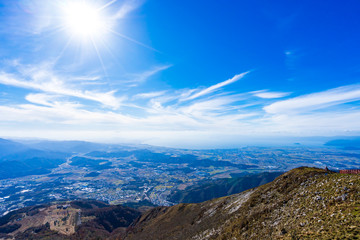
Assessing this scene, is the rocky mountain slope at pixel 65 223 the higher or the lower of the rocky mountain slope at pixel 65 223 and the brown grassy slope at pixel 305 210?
the lower

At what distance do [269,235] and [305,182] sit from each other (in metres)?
16.4

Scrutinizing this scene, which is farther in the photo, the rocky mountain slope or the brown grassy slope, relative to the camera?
the rocky mountain slope

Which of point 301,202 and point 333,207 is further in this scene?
point 301,202

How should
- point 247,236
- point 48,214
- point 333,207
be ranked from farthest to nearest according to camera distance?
point 48,214
point 247,236
point 333,207

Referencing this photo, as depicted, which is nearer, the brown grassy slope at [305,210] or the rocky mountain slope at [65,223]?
the brown grassy slope at [305,210]

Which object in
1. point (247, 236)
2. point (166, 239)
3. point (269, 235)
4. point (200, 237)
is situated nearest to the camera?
point (269, 235)

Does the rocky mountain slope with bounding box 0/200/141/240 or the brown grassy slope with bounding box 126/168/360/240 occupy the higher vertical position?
the brown grassy slope with bounding box 126/168/360/240

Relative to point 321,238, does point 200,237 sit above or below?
below

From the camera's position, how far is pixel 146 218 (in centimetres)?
10675

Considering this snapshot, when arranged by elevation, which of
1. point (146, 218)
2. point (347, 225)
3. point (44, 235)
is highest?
point (347, 225)

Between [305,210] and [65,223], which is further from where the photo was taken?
[65,223]

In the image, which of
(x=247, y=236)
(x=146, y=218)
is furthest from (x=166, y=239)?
(x=146, y=218)

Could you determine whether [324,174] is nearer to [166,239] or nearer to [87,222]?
[166,239]

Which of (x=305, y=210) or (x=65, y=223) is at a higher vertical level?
(x=305, y=210)
